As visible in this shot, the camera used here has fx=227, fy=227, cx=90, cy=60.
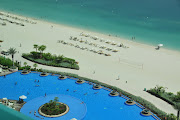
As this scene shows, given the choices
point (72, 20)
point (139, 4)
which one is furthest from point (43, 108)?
point (139, 4)

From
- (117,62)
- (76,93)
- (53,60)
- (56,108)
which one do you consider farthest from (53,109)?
(117,62)

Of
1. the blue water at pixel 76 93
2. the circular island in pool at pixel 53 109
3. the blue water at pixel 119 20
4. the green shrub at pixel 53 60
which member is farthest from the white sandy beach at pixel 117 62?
the blue water at pixel 119 20

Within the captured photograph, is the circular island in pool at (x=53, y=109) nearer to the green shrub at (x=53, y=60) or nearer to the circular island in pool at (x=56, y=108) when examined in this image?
the circular island in pool at (x=56, y=108)

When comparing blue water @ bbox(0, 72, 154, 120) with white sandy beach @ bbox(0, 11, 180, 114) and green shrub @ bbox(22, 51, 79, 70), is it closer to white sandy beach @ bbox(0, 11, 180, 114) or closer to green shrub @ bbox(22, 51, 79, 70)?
white sandy beach @ bbox(0, 11, 180, 114)

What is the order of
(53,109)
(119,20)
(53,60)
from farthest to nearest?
(119,20) < (53,60) < (53,109)

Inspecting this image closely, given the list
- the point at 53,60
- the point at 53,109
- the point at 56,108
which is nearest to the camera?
the point at 53,109

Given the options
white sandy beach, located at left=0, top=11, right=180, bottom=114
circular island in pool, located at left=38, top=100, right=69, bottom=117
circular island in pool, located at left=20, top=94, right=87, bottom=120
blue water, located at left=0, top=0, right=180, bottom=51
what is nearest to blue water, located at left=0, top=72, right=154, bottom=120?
circular island in pool, located at left=20, top=94, right=87, bottom=120

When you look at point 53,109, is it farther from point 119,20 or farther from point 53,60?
point 119,20
